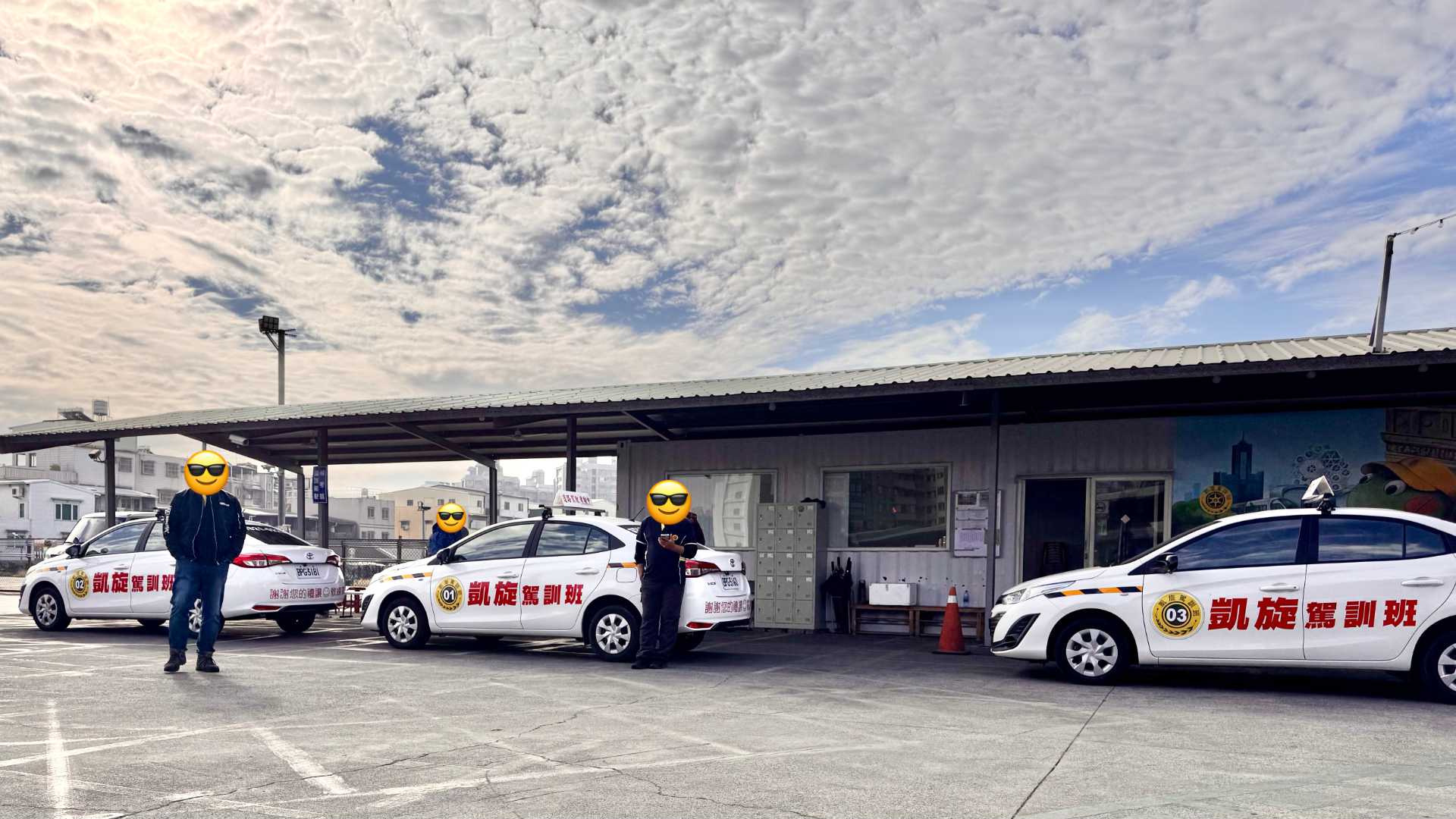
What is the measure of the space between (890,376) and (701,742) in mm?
7571

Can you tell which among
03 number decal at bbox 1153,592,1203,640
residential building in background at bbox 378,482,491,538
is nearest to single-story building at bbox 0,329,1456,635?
03 number decal at bbox 1153,592,1203,640

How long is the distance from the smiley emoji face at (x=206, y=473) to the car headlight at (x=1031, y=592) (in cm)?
731

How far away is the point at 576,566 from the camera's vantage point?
37.9ft

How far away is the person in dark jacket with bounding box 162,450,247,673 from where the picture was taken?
33.4 ft

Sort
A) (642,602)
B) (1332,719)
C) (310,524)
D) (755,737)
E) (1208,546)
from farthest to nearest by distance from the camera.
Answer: (310,524), (642,602), (1208,546), (1332,719), (755,737)

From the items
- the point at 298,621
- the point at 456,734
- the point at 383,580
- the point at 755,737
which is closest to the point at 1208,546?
the point at 755,737

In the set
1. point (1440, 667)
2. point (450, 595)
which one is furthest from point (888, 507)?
point (1440, 667)

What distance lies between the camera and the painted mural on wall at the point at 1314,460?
1311cm

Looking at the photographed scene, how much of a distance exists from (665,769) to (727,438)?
37.1 feet

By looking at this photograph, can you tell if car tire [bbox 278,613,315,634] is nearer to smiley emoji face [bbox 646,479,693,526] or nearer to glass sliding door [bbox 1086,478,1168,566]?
smiley emoji face [bbox 646,479,693,526]

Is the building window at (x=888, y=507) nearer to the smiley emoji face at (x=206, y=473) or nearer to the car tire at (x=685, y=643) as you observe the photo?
the car tire at (x=685, y=643)

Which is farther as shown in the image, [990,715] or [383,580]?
[383,580]

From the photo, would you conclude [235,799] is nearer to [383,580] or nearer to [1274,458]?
[383,580]

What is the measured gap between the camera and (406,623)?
41.2ft
